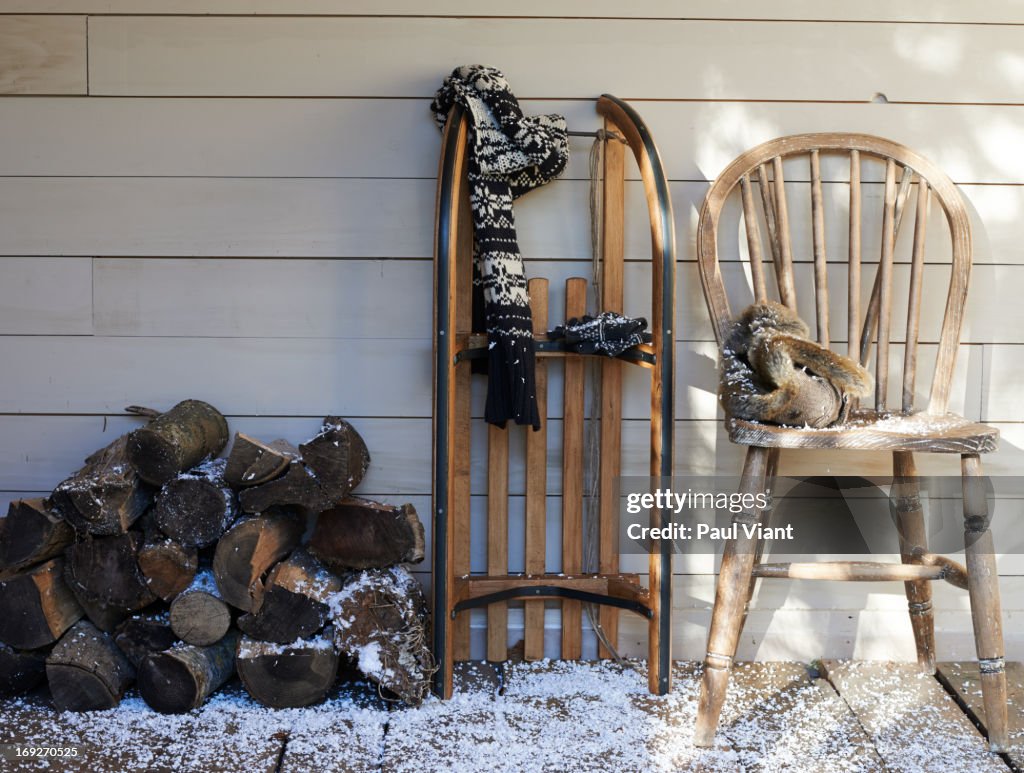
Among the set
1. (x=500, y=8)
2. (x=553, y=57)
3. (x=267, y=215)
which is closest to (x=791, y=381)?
(x=553, y=57)

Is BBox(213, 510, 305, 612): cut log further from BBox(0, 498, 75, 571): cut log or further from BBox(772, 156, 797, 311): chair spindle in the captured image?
BBox(772, 156, 797, 311): chair spindle

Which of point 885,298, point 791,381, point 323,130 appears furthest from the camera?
point 323,130

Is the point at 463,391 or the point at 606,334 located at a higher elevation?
the point at 606,334

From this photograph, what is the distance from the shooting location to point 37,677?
1792 mm

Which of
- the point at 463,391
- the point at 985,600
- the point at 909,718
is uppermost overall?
the point at 463,391

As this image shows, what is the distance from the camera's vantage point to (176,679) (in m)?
1.72

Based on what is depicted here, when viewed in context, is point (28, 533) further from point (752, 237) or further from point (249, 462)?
point (752, 237)

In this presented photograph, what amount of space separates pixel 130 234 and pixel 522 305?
2.76 ft

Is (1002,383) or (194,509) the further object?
(1002,383)

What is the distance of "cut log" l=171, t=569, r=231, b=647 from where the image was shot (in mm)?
1743

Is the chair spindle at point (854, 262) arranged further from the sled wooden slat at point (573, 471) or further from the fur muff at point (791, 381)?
the sled wooden slat at point (573, 471)

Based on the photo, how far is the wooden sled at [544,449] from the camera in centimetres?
169

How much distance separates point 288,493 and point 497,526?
455 mm

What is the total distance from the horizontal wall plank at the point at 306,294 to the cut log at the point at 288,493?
1.11 ft
